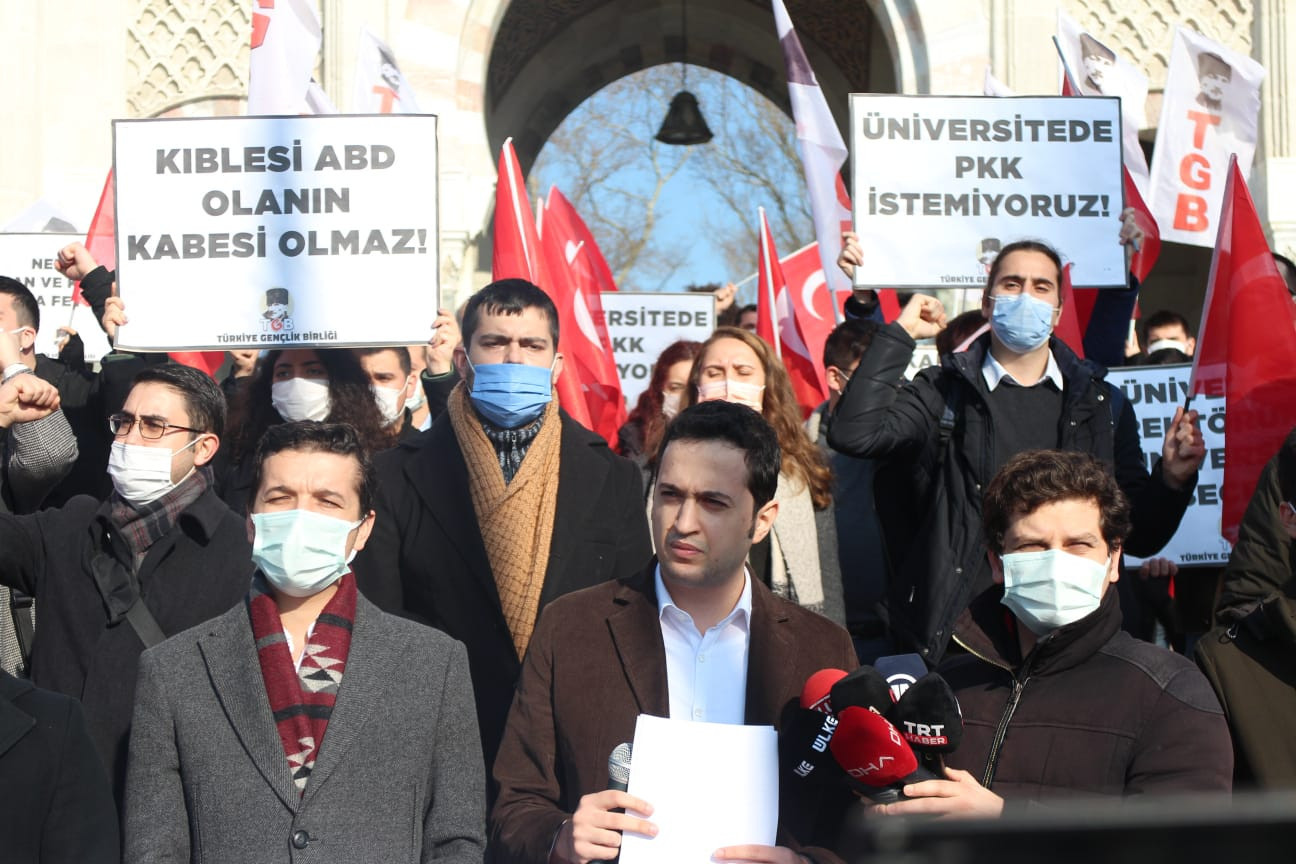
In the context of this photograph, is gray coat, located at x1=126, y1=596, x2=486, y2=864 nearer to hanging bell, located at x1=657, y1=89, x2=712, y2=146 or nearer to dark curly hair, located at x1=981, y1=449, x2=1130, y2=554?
dark curly hair, located at x1=981, y1=449, x2=1130, y2=554

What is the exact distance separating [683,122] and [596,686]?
52.2 ft

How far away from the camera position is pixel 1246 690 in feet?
11.5

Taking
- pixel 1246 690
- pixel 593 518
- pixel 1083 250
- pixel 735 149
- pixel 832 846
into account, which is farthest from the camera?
pixel 735 149

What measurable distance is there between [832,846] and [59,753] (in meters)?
1.40

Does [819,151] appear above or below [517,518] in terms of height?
above

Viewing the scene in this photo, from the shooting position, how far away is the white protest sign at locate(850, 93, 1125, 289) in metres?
6.63

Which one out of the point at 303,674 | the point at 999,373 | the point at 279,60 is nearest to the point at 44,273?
the point at 279,60

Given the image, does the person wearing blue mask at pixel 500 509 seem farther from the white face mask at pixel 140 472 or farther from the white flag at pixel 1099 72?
the white flag at pixel 1099 72

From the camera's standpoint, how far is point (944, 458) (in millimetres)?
4766

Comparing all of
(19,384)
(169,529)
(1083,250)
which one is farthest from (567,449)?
(1083,250)

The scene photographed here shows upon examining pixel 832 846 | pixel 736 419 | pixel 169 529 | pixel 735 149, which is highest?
pixel 735 149

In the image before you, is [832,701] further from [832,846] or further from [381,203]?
[381,203]

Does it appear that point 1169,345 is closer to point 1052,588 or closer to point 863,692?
point 1052,588

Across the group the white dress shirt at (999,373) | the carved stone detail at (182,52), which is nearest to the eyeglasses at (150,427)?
the white dress shirt at (999,373)
